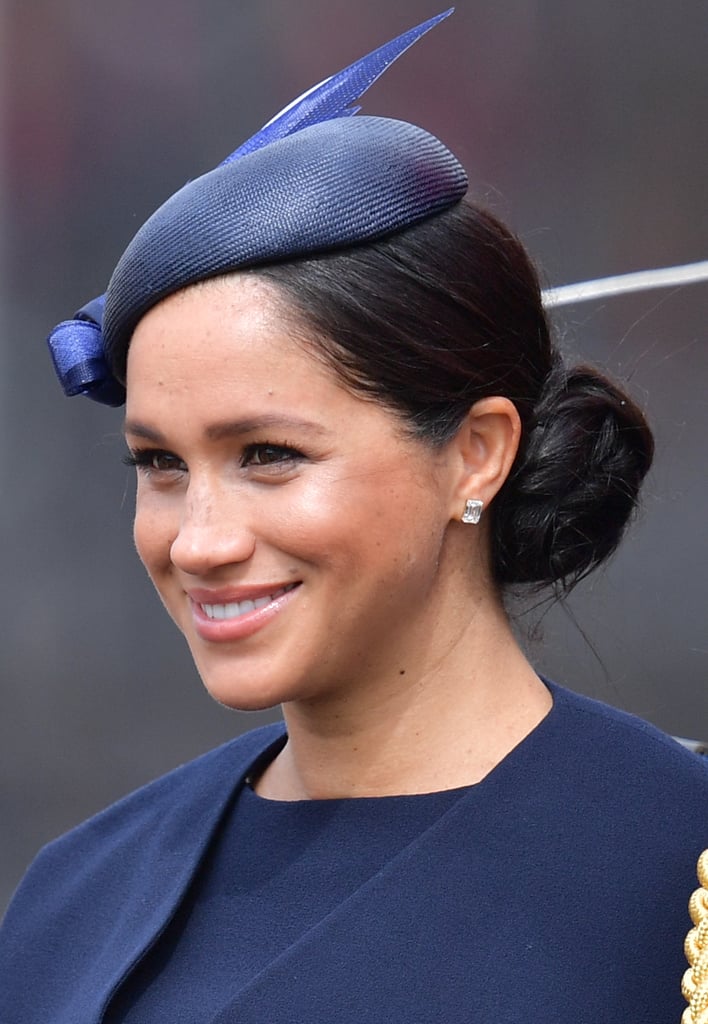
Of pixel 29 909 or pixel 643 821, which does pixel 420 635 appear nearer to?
pixel 643 821

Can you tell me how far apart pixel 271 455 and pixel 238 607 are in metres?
0.17

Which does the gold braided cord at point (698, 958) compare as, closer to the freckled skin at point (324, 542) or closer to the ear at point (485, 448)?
the freckled skin at point (324, 542)

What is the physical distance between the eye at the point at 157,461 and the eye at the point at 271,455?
103mm

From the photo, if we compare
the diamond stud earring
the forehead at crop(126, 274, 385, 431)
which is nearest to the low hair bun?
the diamond stud earring

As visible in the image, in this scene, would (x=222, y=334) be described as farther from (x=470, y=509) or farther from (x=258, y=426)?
(x=470, y=509)

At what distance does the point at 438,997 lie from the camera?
1.50 m

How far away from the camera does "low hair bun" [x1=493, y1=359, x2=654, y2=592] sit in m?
1.78

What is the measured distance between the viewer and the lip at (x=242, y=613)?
1592 mm

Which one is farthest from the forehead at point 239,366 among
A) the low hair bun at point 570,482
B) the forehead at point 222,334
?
→ the low hair bun at point 570,482

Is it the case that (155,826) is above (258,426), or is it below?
below

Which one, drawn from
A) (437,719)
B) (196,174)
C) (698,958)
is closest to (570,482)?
(437,719)

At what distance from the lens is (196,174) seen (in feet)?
9.00

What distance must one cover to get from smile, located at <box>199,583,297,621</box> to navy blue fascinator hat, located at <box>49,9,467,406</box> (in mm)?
324

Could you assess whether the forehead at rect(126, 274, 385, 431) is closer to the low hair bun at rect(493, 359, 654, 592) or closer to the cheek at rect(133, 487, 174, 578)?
the cheek at rect(133, 487, 174, 578)
